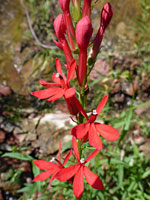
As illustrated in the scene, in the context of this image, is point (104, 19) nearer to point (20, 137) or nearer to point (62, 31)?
point (62, 31)

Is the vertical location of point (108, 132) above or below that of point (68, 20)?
below

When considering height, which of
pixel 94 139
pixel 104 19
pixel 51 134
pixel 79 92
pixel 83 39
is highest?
pixel 104 19

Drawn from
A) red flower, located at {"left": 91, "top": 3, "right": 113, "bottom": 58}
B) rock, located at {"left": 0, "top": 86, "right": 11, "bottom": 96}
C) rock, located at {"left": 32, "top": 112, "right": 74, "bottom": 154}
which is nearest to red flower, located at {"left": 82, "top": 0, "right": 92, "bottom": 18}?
red flower, located at {"left": 91, "top": 3, "right": 113, "bottom": 58}

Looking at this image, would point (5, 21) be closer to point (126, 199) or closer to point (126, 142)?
point (126, 142)

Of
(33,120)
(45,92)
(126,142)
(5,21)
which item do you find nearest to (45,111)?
(33,120)

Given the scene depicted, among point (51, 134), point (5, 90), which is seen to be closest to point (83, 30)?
point (51, 134)

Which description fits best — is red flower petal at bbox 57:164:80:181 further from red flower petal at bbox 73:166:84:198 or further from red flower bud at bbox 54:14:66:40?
red flower bud at bbox 54:14:66:40

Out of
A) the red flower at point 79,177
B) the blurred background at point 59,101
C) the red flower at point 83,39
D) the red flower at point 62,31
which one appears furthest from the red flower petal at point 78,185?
the blurred background at point 59,101
